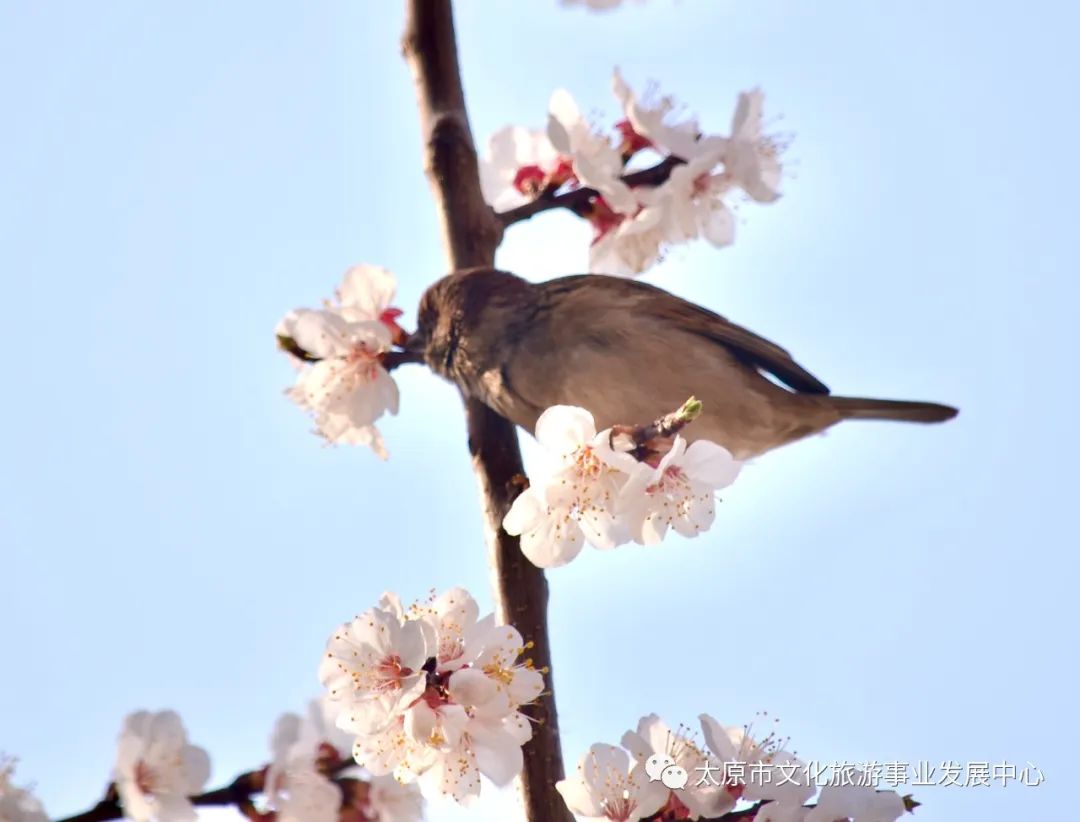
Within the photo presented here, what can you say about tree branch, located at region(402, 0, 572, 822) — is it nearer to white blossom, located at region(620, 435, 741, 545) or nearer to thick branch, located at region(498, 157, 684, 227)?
thick branch, located at region(498, 157, 684, 227)

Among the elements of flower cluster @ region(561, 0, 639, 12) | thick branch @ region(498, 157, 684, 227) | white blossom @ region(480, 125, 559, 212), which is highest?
flower cluster @ region(561, 0, 639, 12)

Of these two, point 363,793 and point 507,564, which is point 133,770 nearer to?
point 363,793

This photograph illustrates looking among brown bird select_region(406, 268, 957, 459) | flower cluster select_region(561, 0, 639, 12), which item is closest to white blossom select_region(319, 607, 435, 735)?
brown bird select_region(406, 268, 957, 459)

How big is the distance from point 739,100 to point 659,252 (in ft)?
1.71

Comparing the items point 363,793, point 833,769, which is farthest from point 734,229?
point 363,793

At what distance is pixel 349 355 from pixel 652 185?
1.04 m

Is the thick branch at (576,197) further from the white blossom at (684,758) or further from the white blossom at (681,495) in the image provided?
the white blossom at (684,758)

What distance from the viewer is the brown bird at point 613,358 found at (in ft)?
12.0

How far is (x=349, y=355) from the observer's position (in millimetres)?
3428

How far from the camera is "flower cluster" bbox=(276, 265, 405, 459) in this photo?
10.9 feet

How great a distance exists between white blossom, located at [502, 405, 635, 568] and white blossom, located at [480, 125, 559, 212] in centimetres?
158

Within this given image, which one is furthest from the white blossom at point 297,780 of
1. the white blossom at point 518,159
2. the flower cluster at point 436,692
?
the white blossom at point 518,159

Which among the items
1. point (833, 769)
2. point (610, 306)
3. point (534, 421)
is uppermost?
point (610, 306)

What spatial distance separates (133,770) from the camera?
7.41 ft
